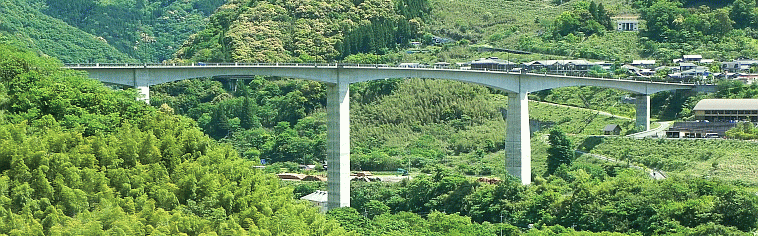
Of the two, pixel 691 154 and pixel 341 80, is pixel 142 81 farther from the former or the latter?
pixel 691 154

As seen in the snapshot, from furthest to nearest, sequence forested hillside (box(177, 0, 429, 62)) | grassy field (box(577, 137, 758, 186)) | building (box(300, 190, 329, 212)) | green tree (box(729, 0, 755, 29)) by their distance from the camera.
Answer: green tree (box(729, 0, 755, 29)), forested hillside (box(177, 0, 429, 62)), grassy field (box(577, 137, 758, 186)), building (box(300, 190, 329, 212))

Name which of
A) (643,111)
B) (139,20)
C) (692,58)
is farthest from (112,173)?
(139,20)

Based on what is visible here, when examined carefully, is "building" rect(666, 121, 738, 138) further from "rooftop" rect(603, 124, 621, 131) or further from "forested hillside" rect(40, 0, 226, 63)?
"forested hillside" rect(40, 0, 226, 63)

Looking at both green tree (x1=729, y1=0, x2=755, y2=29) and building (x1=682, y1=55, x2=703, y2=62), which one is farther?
green tree (x1=729, y1=0, x2=755, y2=29)

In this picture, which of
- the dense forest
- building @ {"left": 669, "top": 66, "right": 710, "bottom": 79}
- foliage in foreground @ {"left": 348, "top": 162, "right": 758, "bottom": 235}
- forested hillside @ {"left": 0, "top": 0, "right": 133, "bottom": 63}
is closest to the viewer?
the dense forest

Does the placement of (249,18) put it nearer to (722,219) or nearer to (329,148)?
(329,148)

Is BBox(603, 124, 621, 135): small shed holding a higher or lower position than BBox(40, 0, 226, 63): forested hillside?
lower

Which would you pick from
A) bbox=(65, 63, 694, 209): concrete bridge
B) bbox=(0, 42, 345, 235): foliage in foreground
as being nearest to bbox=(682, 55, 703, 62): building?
bbox=(65, 63, 694, 209): concrete bridge

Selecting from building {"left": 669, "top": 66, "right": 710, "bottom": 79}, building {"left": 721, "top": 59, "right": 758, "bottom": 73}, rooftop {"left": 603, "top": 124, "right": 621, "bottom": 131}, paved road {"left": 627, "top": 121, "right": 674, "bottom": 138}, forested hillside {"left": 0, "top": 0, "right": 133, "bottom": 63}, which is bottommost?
paved road {"left": 627, "top": 121, "right": 674, "bottom": 138}
